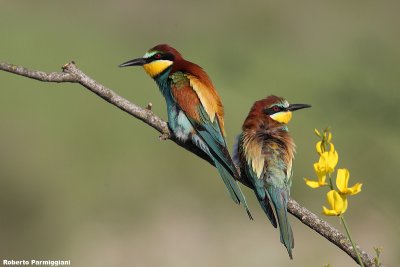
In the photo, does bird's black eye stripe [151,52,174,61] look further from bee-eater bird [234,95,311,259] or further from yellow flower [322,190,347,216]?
yellow flower [322,190,347,216]

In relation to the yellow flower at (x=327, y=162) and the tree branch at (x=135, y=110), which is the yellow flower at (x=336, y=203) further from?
the tree branch at (x=135, y=110)

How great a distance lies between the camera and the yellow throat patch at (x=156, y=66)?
2533 millimetres

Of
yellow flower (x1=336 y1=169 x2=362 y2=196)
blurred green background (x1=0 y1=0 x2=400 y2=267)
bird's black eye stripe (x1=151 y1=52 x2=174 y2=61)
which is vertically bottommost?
blurred green background (x1=0 y1=0 x2=400 y2=267)

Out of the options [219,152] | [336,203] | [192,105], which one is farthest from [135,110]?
[336,203]

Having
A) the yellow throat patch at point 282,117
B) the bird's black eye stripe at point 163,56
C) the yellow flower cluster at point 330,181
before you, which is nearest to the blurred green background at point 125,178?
the bird's black eye stripe at point 163,56

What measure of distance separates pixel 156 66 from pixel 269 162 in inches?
24.7

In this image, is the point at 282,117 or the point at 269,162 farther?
the point at 282,117

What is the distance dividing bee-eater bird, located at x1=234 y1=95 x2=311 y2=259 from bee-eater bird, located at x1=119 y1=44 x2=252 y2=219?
44 mm

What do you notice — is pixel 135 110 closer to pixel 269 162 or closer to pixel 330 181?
pixel 269 162

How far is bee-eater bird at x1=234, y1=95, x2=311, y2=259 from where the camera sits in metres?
1.93

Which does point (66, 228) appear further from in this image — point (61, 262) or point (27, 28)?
point (27, 28)

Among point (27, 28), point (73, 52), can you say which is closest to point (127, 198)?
point (73, 52)

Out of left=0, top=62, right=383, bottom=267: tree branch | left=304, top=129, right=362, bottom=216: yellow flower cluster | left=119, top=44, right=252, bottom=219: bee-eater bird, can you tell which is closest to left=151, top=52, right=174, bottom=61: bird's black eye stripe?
left=119, top=44, right=252, bottom=219: bee-eater bird

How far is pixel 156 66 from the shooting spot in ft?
8.34
